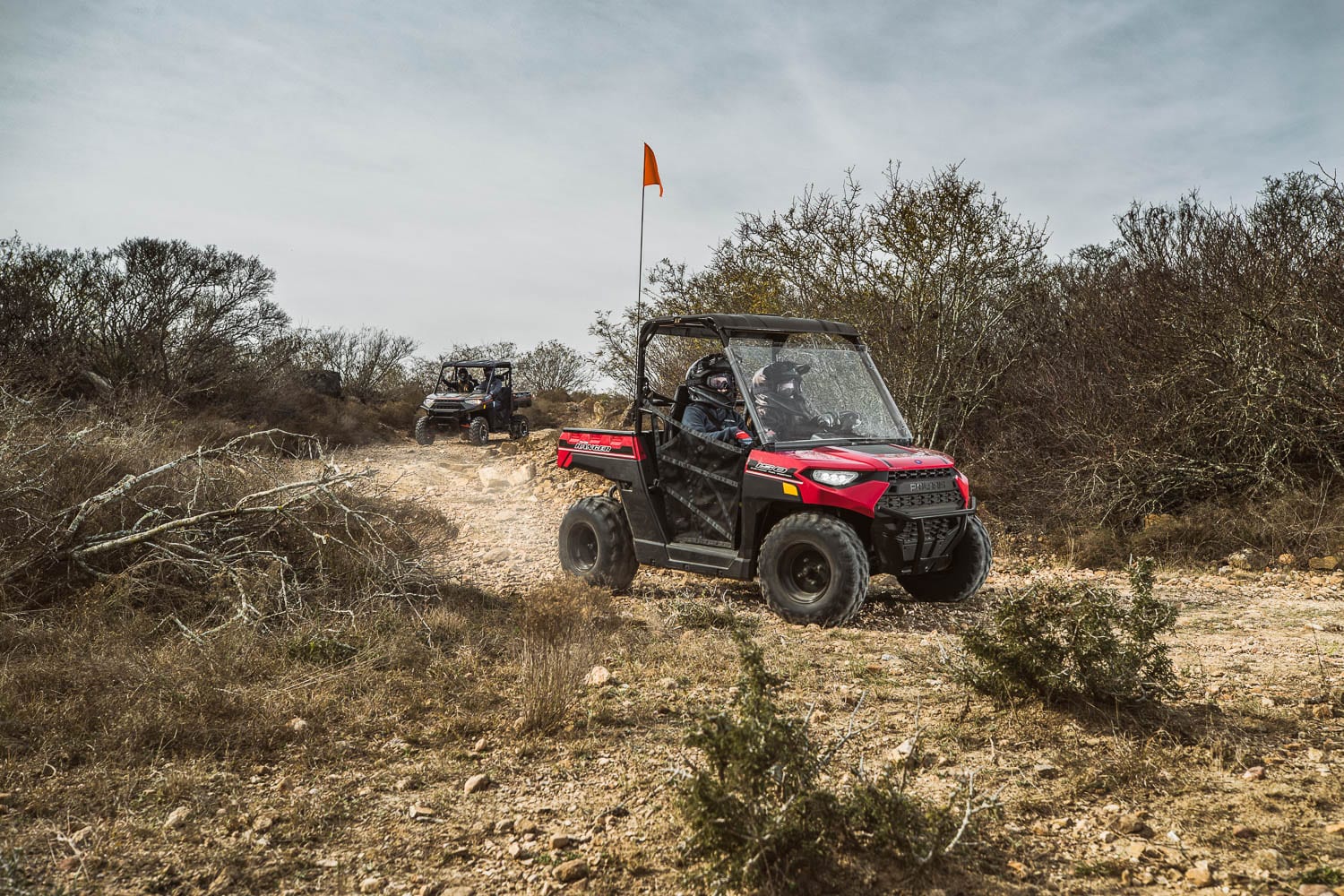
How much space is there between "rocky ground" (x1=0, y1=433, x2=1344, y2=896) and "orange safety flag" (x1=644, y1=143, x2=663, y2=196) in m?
4.35

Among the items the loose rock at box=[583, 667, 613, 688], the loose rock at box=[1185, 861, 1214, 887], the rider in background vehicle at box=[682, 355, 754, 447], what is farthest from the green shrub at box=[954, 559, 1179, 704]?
the rider in background vehicle at box=[682, 355, 754, 447]

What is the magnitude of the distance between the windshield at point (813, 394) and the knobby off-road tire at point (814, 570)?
2.27ft

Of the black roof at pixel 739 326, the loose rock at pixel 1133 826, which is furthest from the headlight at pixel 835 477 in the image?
the loose rock at pixel 1133 826

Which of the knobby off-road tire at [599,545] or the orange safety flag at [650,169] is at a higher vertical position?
the orange safety flag at [650,169]

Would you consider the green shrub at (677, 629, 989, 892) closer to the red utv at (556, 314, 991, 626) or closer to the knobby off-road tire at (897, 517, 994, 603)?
the red utv at (556, 314, 991, 626)

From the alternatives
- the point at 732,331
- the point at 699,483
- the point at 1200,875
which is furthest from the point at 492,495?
the point at 1200,875

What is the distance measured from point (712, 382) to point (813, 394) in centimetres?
74

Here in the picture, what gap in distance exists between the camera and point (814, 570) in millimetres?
6375

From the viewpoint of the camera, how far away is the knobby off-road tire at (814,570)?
6016mm

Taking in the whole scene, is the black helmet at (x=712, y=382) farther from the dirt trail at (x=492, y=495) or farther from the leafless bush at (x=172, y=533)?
the leafless bush at (x=172, y=533)

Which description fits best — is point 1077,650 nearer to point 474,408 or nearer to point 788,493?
point 788,493

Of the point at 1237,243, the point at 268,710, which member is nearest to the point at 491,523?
the point at 268,710

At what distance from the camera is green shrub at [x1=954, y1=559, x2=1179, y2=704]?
165 inches

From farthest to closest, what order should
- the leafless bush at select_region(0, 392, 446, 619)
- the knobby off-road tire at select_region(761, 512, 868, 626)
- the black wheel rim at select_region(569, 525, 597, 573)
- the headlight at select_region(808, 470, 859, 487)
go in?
1. the black wheel rim at select_region(569, 525, 597, 573)
2. the headlight at select_region(808, 470, 859, 487)
3. the knobby off-road tire at select_region(761, 512, 868, 626)
4. the leafless bush at select_region(0, 392, 446, 619)
